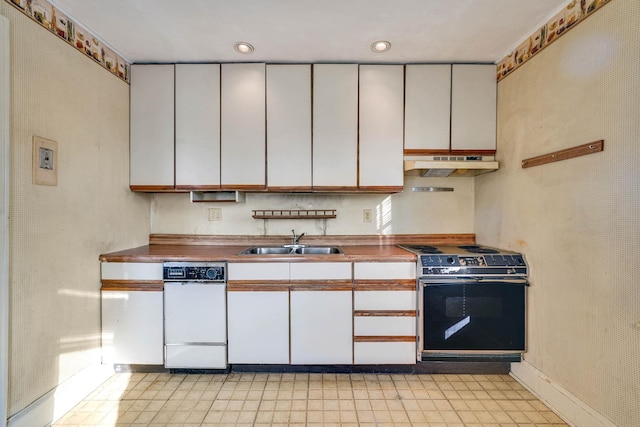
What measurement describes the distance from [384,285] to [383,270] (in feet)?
Result: 0.36

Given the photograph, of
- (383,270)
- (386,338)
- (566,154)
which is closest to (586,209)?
(566,154)

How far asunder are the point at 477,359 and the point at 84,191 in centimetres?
302

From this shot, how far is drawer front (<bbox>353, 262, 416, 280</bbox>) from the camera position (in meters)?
2.13

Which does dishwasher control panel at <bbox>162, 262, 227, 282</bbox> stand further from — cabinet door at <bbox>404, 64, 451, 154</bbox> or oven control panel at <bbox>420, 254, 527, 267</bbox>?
cabinet door at <bbox>404, 64, 451, 154</bbox>

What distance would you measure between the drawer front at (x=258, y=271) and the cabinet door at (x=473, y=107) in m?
1.72

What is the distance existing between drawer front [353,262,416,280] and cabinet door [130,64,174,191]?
1691mm

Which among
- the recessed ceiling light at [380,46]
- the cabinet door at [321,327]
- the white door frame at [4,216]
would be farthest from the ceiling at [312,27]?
the cabinet door at [321,327]

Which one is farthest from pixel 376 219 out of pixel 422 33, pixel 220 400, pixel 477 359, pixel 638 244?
pixel 220 400

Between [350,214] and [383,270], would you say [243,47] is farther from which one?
[383,270]

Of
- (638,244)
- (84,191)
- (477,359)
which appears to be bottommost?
(477,359)

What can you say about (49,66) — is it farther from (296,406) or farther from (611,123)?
(611,123)

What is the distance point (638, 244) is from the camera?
135 cm

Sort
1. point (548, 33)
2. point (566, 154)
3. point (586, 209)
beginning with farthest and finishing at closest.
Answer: point (548, 33) < point (566, 154) < point (586, 209)

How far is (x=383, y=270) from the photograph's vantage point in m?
2.14
